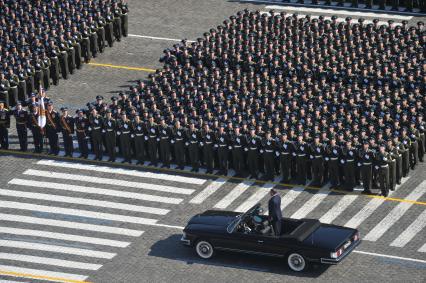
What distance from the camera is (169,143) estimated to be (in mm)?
55625

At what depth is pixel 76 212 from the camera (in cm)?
5169

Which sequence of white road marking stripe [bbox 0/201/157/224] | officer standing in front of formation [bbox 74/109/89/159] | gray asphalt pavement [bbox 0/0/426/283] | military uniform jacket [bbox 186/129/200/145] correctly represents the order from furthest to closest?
officer standing in front of formation [bbox 74/109/89/159] < military uniform jacket [bbox 186/129/200/145] < white road marking stripe [bbox 0/201/157/224] < gray asphalt pavement [bbox 0/0/426/283]

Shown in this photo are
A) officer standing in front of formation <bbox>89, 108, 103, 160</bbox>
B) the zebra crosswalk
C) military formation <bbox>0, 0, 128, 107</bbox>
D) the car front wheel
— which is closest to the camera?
the car front wheel

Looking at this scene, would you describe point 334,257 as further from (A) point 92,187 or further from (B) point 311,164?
(A) point 92,187

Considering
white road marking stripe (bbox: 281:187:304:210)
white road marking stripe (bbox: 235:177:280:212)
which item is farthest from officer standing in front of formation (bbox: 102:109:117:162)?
white road marking stripe (bbox: 281:187:304:210)

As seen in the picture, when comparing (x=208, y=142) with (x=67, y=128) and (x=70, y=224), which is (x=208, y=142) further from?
(x=70, y=224)

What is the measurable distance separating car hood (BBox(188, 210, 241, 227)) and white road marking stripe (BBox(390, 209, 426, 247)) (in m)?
5.96

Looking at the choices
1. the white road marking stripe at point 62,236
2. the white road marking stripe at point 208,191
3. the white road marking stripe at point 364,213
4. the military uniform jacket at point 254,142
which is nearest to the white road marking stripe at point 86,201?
Result: the white road marking stripe at point 208,191

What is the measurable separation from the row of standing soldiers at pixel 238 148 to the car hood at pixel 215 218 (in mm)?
6407

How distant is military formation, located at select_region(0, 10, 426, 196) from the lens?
5316 cm

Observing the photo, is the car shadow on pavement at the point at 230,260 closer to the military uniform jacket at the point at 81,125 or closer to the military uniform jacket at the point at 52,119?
the military uniform jacket at the point at 81,125

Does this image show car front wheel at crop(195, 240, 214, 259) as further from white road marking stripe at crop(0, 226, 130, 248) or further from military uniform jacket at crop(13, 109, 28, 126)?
military uniform jacket at crop(13, 109, 28, 126)

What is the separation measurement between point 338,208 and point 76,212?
33.1ft

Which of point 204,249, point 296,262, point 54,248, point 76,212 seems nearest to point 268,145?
point 204,249
